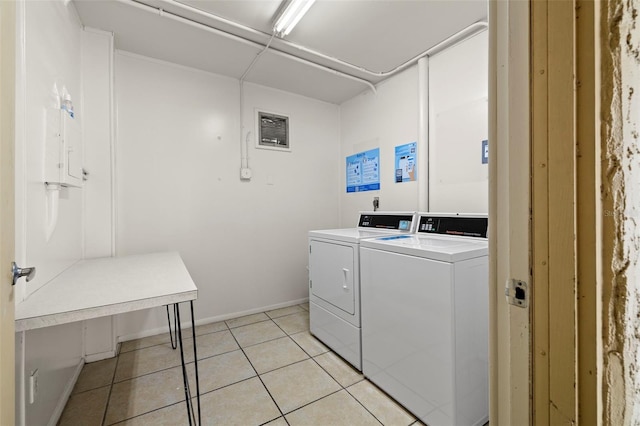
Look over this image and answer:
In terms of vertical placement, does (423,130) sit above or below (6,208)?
above

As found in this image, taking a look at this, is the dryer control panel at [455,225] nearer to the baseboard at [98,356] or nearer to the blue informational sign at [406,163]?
the blue informational sign at [406,163]

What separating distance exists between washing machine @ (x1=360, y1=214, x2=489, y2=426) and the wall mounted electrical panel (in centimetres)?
185

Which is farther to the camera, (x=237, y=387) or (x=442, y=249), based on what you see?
(x=237, y=387)

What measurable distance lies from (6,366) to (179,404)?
1131mm

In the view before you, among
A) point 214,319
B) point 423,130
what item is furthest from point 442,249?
point 214,319

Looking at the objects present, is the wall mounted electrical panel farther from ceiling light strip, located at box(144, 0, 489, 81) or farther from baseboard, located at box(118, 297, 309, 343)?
baseboard, located at box(118, 297, 309, 343)

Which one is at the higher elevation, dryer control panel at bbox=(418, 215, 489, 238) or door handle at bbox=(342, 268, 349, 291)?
dryer control panel at bbox=(418, 215, 489, 238)

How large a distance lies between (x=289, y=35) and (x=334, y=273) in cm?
192

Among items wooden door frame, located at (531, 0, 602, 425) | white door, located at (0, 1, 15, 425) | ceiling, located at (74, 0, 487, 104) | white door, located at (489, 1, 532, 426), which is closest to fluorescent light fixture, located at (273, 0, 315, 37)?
ceiling, located at (74, 0, 487, 104)

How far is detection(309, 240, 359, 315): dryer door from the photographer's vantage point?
1.93 meters

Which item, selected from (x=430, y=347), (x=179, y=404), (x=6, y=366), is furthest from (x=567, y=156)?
(x=179, y=404)

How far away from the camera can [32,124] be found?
1.23m

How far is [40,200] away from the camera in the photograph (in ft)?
4.34

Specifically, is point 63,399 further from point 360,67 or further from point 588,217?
point 360,67
